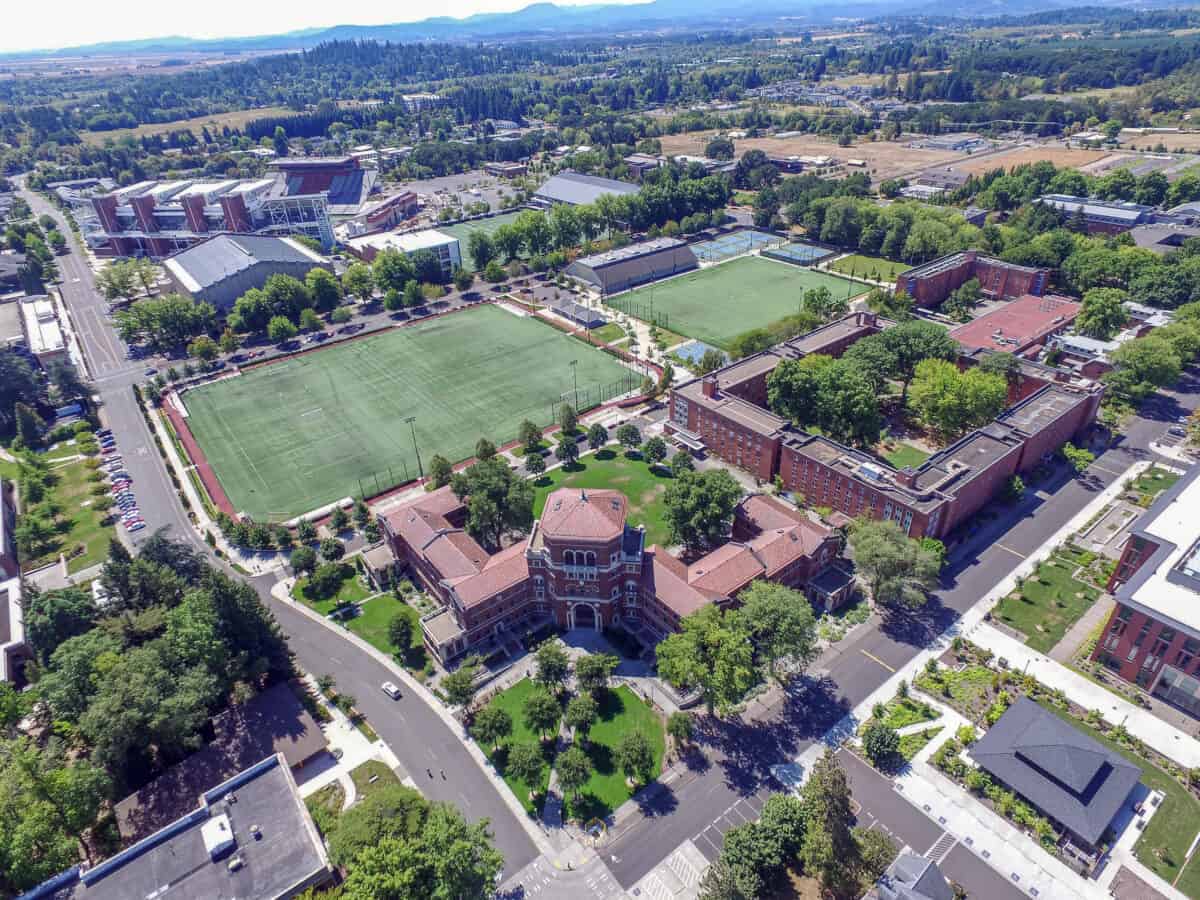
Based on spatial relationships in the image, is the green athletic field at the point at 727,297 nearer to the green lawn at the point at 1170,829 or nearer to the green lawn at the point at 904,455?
the green lawn at the point at 904,455

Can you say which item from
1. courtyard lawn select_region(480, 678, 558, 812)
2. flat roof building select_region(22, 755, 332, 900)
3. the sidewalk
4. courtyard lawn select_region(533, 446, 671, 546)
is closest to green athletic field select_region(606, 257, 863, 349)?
courtyard lawn select_region(533, 446, 671, 546)

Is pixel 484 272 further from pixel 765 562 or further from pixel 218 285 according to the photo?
pixel 765 562

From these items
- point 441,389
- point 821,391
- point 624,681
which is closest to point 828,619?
point 624,681

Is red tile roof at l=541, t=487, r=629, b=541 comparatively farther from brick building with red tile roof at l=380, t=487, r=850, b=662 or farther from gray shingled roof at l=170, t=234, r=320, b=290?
gray shingled roof at l=170, t=234, r=320, b=290

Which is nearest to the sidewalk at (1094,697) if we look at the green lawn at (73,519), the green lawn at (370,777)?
the green lawn at (370,777)

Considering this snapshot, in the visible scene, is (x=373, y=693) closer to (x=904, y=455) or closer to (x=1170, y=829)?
(x=1170, y=829)

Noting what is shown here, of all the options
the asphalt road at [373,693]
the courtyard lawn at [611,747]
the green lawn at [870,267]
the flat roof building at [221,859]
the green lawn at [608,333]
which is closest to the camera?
the flat roof building at [221,859]

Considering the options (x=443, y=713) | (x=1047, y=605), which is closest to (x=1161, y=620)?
(x=1047, y=605)
